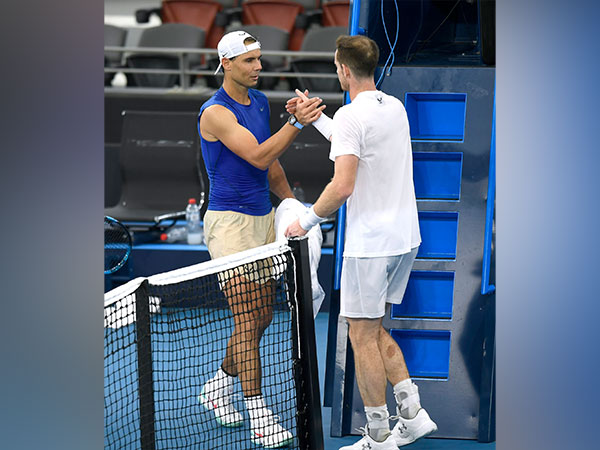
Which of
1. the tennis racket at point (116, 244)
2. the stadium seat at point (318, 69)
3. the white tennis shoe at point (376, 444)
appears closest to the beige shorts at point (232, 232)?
the white tennis shoe at point (376, 444)

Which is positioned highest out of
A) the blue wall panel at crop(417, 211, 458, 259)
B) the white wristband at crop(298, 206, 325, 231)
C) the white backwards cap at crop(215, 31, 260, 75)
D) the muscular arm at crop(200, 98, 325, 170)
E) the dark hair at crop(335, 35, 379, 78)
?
the white backwards cap at crop(215, 31, 260, 75)

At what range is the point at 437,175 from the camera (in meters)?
3.50

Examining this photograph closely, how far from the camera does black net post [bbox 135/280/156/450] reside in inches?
102

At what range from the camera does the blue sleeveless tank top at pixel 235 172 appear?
337cm

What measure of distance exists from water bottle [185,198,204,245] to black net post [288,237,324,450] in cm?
367

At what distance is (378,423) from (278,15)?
284 inches

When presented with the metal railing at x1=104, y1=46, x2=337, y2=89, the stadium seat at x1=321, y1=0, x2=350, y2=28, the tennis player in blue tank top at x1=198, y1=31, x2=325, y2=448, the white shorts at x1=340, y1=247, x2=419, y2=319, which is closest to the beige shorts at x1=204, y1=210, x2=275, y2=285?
the tennis player in blue tank top at x1=198, y1=31, x2=325, y2=448

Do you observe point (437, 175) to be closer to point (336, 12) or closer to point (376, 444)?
point (376, 444)

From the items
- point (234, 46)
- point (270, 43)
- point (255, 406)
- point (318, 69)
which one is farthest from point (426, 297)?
point (270, 43)

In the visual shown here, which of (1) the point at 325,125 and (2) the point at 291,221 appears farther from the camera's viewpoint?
(2) the point at 291,221

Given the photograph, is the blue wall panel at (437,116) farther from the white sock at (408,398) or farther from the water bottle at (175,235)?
the water bottle at (175,235)

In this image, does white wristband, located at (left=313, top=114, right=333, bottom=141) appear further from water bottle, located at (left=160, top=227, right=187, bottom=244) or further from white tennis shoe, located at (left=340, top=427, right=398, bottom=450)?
water bottle, located at (left=160, top=227, right=187, bottom=244)

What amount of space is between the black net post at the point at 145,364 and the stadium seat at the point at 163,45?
656 centimetres
